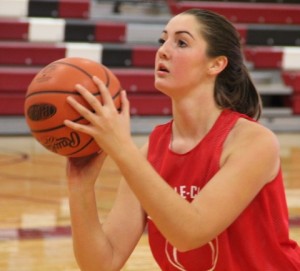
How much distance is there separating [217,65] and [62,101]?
0.56 metres

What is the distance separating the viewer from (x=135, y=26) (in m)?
10.1

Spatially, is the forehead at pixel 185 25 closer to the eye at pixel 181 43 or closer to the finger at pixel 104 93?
the eye at pixel 181 43

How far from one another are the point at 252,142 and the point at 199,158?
0.57ft

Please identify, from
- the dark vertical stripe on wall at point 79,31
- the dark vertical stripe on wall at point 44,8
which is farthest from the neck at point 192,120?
the dark vertical stripe on wall at point 44,8

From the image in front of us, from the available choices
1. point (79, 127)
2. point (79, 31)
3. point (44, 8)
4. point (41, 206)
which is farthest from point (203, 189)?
point (44, 8)

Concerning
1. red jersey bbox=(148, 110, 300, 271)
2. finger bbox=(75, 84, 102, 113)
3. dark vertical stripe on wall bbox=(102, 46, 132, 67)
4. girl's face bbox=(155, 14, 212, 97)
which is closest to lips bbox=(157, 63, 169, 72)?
girl's face bbox=(155, 14, 212, 97)

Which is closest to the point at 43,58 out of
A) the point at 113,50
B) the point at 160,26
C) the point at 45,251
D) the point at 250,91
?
the point at 113,50

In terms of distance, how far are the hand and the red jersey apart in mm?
430

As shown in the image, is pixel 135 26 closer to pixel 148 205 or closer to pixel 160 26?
pixel 160 26

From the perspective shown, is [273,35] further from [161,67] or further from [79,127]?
[79,127]

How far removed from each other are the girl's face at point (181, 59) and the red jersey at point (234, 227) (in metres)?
0.17

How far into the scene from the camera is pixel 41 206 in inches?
213

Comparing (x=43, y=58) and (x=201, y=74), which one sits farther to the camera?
(x=43, y=58)

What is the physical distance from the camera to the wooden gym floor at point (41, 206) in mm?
4105
